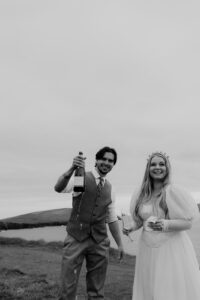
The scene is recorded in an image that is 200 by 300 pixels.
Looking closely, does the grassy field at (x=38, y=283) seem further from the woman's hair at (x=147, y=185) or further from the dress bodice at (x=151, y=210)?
the dress bodice at (x=151, y=210)

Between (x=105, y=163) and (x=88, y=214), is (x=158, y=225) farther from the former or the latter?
(x=105, y=163)

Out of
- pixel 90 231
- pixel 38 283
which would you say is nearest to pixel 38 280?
pixel 38 283

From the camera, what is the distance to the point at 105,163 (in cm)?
715

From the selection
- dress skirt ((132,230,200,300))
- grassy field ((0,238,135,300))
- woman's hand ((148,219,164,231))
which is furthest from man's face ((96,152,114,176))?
grassy field ((0,238,135,300))

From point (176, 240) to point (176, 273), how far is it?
1.46ft

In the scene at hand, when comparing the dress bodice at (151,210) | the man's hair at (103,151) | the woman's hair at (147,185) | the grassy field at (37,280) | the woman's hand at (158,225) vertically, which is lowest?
the grassy field at (37,280)

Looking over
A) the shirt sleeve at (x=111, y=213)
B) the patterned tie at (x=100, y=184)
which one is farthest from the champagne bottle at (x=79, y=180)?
the shirt sleeve at (x=111, y=213)

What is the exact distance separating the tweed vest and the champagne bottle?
9 cm

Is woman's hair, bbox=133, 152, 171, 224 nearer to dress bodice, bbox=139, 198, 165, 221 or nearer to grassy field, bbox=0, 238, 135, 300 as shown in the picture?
dress bodice, bbox=139, 198, 165, 221

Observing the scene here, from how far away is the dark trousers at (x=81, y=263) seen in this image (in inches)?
273

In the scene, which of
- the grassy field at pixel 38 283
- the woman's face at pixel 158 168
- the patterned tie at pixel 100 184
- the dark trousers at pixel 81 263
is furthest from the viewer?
the grassy field at pixel 38 283

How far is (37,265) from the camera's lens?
49.0ft

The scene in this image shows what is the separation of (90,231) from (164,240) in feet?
4.03

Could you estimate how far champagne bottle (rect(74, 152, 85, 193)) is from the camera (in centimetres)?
702
